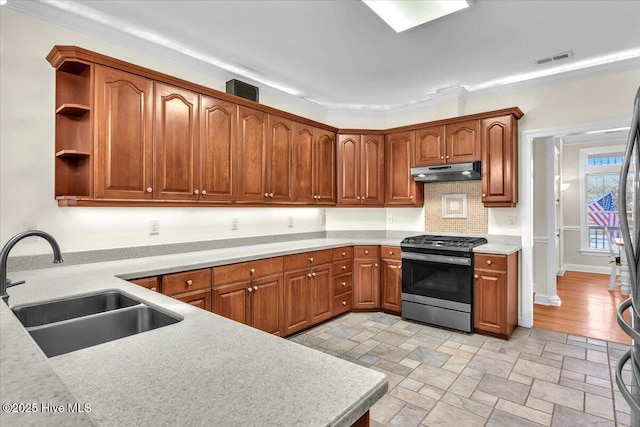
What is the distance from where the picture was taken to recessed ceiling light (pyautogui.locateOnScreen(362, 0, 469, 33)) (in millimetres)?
2332

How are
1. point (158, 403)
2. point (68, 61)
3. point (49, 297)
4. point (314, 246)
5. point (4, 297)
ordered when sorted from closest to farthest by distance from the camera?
point (158, 403) → point (4, 297) → point (49, 297) → point (68, 61) → point (314, 246)

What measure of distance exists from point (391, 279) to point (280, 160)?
199 centimetres

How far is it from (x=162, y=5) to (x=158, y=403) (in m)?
2.72

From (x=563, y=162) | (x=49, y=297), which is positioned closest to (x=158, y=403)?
(x=49, y=297)

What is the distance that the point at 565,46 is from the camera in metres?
3.12

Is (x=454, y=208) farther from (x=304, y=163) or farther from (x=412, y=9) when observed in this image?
(x=412, y=9)

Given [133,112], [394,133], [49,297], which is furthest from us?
[394,133]


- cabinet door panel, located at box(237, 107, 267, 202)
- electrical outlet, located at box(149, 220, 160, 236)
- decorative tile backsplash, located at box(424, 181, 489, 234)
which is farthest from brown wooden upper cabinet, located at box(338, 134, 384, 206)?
electrical outlet, located at box(149, 220, 160, 236)

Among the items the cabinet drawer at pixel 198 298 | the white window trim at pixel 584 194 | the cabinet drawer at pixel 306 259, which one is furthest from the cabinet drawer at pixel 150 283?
the white window trim at pixel 584 194

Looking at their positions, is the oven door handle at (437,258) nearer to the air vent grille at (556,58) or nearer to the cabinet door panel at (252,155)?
the cabinet door panel at (252,155)

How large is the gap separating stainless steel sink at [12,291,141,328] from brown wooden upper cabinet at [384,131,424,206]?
11.6 feet

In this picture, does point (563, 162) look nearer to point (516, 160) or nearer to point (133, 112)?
point (516, 160)

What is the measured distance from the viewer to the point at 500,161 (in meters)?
3.75

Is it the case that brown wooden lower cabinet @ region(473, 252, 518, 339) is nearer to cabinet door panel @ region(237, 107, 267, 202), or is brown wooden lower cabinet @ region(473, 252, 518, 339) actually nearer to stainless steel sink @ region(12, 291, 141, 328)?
cabinet door panel @ region(237, 107, 267, 202)
